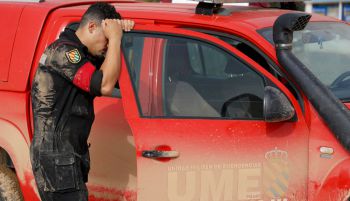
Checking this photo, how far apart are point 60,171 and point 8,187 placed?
42.2 inches

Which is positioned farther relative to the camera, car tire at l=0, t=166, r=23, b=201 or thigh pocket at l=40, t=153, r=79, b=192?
car tire at l=0, t=166, r=23, b=201

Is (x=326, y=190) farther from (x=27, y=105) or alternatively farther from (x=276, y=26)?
(x=27, y=105)

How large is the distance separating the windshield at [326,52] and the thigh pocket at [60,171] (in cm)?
124

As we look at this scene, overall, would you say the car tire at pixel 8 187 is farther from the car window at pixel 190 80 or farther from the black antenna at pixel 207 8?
the black antenna at pixel 207 8

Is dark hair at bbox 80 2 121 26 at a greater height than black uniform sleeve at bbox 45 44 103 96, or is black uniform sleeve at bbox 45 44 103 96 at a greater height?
dark hair at bbox 80 2 121 26

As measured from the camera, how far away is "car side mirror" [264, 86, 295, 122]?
3416 millimetres

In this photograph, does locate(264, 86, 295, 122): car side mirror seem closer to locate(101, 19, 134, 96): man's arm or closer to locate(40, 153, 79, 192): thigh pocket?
locate(101, 19, 134, 96): man's arm

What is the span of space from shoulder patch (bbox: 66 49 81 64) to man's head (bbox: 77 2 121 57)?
110 mm

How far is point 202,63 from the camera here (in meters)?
3.84

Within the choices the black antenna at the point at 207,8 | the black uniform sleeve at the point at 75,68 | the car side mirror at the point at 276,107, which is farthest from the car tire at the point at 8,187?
the car side mirror at the point at 276,107

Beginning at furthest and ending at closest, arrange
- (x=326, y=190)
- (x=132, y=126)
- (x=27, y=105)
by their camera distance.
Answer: (x=27, y=105) < (x=132, y=126) < (x=326, y=190)

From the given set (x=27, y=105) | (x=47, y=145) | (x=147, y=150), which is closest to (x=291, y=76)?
(x=147, y=150)

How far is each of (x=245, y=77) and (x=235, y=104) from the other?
15 cm

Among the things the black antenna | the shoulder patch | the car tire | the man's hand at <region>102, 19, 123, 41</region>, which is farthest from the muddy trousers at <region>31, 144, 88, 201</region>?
the black antenna
